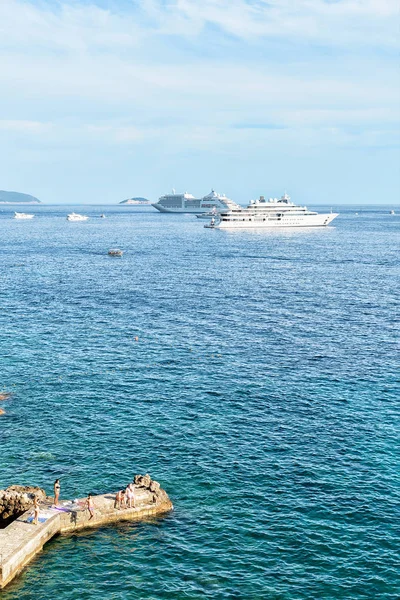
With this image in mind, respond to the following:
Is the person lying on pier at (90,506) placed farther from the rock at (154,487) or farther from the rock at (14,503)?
the rock at (154,487)

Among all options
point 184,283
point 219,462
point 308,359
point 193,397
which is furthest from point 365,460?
point 184,283

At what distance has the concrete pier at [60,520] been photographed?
3778cm

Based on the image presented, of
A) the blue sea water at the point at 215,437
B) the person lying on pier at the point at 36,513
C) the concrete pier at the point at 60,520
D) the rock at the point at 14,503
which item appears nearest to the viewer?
the blue sea water at the point at 215,437

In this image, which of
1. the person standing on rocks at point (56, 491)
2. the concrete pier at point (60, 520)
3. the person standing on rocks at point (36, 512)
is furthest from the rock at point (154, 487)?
the person standing on rocks at point (36, 512)

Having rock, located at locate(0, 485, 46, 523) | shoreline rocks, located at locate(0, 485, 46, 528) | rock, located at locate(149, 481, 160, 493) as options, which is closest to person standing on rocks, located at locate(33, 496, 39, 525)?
rock, located at locate(0, 485, 46, 523)

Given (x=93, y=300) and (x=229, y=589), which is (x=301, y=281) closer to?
(x=93, y=300)

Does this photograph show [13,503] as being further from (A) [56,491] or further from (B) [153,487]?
(B) [153,487]

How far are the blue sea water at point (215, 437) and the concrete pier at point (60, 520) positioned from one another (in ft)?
2.49

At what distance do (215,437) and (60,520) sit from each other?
53.9 ft

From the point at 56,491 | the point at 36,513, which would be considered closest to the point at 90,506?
the point at 56,491

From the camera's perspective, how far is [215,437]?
54250 mm

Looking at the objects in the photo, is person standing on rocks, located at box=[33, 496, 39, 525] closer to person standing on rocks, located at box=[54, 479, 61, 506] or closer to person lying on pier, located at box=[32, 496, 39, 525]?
person lying on pier, located at box=[32, 496, 39, 525]

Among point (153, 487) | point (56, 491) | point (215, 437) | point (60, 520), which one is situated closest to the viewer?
point (60, 520)

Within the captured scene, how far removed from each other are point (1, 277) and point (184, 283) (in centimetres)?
3986
